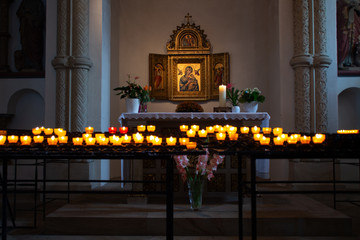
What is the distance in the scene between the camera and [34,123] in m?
7.57

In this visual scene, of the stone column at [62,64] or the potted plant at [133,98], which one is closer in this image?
the potted plant at [133,98]

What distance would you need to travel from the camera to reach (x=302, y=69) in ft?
21.2

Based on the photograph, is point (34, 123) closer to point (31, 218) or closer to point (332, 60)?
point (31, 218)

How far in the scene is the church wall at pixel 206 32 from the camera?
26.5ft

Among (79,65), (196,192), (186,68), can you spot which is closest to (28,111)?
(79,65)

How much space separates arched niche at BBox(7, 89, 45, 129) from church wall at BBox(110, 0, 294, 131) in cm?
185

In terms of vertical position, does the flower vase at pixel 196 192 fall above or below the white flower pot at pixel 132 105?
below

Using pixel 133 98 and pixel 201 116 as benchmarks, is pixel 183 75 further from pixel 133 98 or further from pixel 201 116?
pixel 201 116

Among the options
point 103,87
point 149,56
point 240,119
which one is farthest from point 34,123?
point 240,119

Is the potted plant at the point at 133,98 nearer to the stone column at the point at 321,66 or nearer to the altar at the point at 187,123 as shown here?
the altar at the point at 187,123

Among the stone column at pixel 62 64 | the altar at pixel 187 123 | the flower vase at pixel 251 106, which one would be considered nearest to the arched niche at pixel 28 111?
the stone column at pixel 62 64

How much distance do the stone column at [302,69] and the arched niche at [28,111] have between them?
19.6 ft

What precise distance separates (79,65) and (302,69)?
467 centimetres

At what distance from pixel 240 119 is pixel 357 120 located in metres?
3.75
